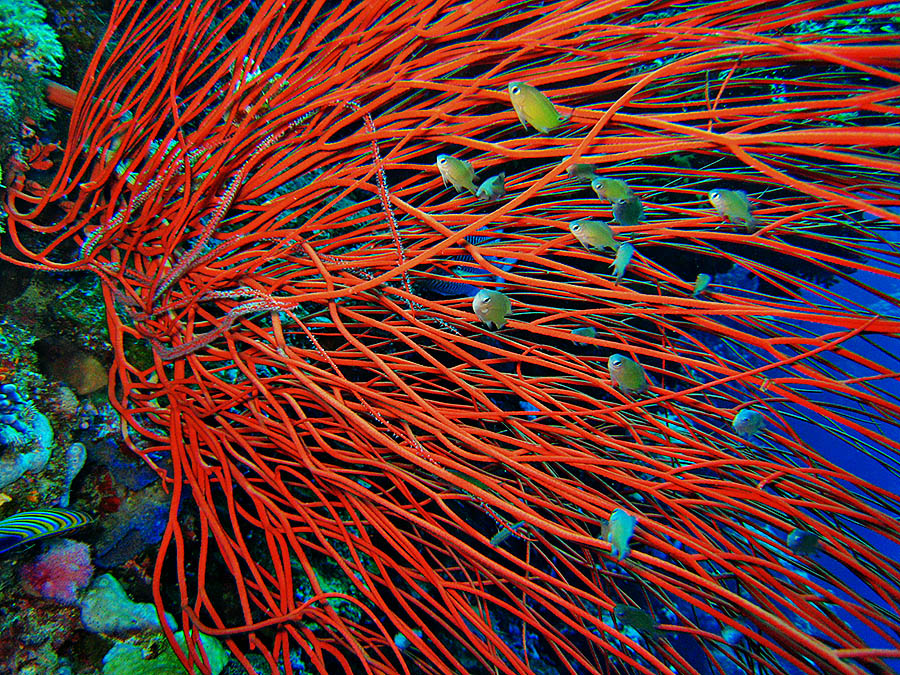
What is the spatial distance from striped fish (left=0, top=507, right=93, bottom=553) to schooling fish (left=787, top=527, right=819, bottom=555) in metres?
3.34

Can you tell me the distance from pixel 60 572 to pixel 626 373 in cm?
282

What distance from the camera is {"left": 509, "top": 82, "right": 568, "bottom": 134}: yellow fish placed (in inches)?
56.4

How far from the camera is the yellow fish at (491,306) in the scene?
1608 mm

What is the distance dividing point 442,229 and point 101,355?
2102mm

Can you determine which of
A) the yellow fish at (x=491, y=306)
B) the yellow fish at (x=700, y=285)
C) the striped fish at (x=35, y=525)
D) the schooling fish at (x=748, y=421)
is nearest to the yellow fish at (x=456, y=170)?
the yellow fish at (x=491, y=306)

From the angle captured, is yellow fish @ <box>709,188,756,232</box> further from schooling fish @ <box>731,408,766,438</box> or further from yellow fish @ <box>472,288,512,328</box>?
yellow fish @ <box>472,288,512,328</box>

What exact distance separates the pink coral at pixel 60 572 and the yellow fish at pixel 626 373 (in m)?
2.71

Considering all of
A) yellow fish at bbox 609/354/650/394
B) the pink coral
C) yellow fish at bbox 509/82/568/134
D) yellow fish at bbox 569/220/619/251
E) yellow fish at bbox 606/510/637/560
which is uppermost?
yellow fish at bbox 509/82/568/134

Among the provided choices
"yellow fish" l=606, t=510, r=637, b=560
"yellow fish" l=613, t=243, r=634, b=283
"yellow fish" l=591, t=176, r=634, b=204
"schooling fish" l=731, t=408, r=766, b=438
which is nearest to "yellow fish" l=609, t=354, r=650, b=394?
"yellow fish" l=613, t=243, r=634, b=283

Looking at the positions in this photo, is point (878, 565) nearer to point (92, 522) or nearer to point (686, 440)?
point (686, 440)

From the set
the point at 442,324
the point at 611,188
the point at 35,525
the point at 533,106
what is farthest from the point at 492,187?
the point at 35,525

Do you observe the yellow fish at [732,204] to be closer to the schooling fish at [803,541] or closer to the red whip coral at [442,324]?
the red whip coral at [442,324]

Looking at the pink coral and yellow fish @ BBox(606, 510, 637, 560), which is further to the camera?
the pink coral

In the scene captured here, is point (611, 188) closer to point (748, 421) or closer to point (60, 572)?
point (748, 421)
